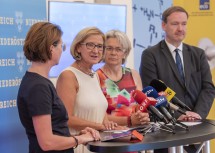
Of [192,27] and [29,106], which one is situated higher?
[192,27]

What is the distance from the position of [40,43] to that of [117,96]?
106 cm

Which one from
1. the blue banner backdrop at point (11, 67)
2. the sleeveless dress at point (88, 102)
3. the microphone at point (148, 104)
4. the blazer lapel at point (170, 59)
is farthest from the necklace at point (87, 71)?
A: the blazer lapel at point (170, 59)

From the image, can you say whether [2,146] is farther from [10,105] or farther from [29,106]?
[29,106]

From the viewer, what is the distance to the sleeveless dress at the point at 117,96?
2.95 meters

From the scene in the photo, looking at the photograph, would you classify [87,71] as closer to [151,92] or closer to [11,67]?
[151,92]

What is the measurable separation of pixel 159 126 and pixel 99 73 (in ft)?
2.38

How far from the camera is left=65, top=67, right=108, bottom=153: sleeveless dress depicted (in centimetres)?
256

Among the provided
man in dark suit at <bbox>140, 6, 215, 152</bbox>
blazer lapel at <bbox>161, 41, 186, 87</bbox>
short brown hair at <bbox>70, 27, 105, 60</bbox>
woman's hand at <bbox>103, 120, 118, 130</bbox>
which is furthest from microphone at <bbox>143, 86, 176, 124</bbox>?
blazer lapel at <bbox>161, 41, 186, 87</bbox>

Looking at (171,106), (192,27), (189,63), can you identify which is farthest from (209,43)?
(171,106)

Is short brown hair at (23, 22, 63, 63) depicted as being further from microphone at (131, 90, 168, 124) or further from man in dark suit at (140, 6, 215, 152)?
man in dark suit at (140, 6, 215, 152)

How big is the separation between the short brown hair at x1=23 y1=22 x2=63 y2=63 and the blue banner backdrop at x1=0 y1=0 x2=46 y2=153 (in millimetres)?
952

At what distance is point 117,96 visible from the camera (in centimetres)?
296

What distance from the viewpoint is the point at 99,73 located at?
306cm

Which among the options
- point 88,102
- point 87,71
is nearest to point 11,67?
point 87,71
